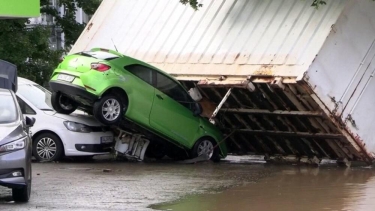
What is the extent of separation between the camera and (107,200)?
38.8ft

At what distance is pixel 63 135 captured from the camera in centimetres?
1770

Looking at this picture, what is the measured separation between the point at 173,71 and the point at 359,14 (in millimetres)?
4056

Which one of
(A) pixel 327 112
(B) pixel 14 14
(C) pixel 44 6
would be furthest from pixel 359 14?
(C) pixel 44 6

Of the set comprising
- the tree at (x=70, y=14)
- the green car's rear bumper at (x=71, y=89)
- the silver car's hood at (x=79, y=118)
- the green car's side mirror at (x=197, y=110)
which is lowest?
the silver car's hood at (x=79, y=118)

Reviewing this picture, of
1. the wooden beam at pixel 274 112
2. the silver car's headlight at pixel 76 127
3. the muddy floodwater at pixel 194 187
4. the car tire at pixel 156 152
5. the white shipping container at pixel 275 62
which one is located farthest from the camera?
the car tire at pixel 156 152

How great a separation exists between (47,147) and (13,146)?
6.66m

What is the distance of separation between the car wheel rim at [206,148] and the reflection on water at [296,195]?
9.98ft

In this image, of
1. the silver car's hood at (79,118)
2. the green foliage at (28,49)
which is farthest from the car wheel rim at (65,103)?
the green foliage at (28,49)

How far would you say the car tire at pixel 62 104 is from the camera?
60.0 feet

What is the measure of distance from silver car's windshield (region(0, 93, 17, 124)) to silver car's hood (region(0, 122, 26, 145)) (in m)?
0.24

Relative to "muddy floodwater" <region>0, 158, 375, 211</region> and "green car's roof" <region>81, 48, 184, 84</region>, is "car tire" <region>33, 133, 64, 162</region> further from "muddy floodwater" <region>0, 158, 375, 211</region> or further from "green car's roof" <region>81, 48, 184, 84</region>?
"green car's roof" <region>81, 48, 184, 84</region>

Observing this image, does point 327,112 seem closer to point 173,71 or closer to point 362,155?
point 362,155

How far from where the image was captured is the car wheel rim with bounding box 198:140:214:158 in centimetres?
1866

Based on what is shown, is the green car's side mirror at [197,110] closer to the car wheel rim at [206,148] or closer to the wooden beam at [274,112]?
the wooden beam at [274,112]
